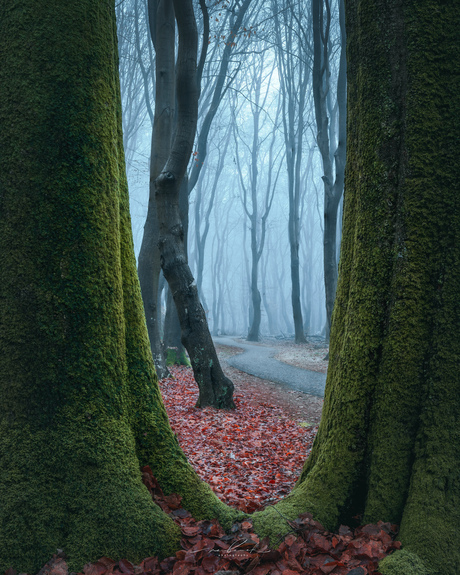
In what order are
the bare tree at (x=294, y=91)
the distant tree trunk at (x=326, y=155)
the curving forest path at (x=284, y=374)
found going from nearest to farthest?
the curving forest path at (x=284, y=374) < the distant tree trunk at (x=326, y=155) < the bare tree at (x=294, y=91)

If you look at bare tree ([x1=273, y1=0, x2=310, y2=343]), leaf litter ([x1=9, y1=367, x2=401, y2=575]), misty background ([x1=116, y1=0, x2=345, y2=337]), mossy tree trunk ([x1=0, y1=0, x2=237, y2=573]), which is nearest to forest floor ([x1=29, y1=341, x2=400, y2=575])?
leaf litter ([x1=9, y1=367, x2=401, y2=575])

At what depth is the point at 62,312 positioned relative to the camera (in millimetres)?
2141

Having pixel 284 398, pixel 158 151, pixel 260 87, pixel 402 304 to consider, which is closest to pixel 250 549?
pixel 402 304

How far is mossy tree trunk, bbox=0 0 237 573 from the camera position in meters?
2.06

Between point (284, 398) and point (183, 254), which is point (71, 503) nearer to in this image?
point (183, 254)

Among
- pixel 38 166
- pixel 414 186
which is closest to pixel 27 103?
pixel 38 166

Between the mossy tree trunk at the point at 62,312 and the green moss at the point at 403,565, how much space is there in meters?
1.05

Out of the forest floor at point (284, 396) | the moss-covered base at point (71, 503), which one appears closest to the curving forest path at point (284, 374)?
the forest floor at point (284, 396)

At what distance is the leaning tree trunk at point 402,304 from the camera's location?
2.28 meters

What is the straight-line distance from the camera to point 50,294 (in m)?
2.13

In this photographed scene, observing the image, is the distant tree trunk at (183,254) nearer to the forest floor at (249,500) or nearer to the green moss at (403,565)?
the forest floor at (249,500)

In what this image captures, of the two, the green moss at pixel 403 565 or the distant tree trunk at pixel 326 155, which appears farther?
the distant tree trunk at pixel 326 155

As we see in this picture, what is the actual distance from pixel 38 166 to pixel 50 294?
664mm

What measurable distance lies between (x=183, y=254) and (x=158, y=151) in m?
3.53
